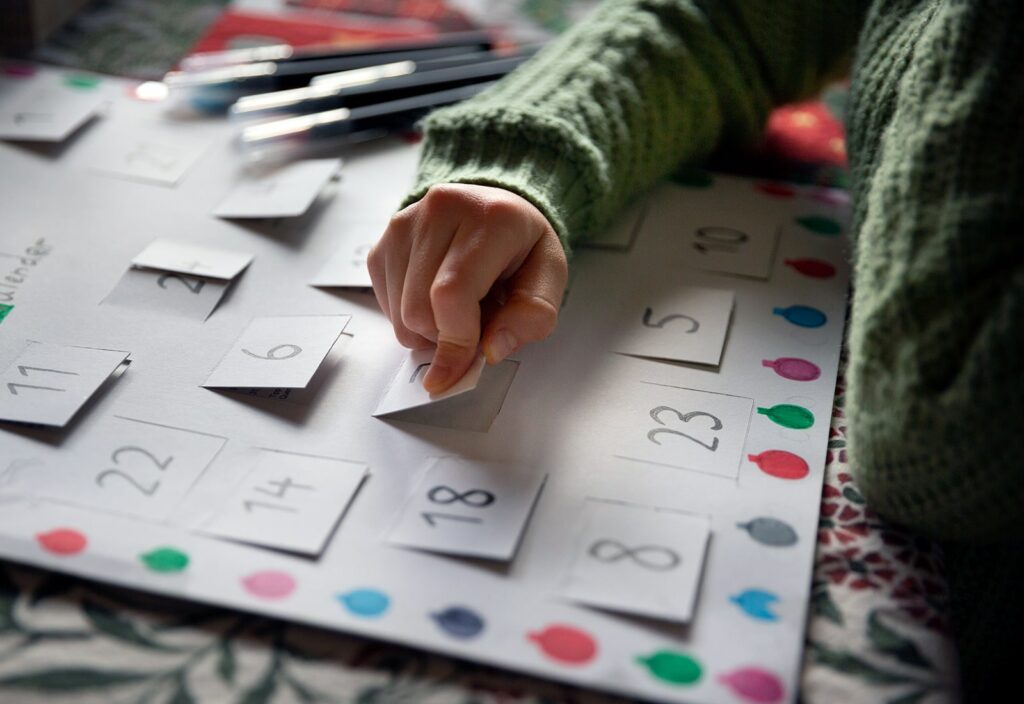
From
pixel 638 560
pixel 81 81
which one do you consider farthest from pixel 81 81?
pixel 638 560

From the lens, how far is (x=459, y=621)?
1.28 ft

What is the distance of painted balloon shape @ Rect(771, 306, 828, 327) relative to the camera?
22.2 inches

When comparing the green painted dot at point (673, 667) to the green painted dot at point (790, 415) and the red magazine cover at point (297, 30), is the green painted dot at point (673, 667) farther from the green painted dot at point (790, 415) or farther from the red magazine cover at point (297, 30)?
the red magazine cover at point (297, 30)

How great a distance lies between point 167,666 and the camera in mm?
376

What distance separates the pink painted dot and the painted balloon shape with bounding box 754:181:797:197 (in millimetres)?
536

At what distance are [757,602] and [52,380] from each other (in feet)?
1.11

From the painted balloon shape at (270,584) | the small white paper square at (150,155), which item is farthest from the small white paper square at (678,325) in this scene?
the small white paper square at (150,155)

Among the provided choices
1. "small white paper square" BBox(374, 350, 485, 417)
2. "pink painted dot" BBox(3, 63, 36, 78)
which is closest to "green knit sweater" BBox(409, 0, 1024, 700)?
"small white paper square" BBox(374, 350, 485, 417)

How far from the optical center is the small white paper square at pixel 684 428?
1.54 ft

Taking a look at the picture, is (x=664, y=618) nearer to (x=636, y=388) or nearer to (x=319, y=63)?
(x=636, y=388)

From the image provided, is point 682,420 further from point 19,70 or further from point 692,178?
point 19,70

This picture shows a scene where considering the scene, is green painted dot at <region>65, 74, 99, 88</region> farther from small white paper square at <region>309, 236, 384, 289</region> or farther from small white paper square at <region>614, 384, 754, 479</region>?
small white paper square at <region>614, 384, 754, 479</region>

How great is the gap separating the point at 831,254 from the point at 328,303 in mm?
300

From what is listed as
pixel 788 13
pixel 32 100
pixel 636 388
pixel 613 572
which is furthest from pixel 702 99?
pixel 32 100
